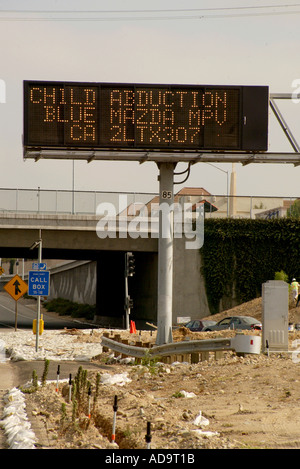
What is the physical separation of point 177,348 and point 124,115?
7.26m

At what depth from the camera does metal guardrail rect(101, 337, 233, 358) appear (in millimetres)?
21658

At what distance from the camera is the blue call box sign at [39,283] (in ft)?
104

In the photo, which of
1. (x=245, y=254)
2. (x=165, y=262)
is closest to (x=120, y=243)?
(x=245, y=254)

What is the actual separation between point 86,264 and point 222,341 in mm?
70367

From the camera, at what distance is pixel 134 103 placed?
25.4m

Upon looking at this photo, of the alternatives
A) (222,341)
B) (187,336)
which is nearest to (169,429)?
(222,341)

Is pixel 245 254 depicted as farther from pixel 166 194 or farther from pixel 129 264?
pixel 166 194

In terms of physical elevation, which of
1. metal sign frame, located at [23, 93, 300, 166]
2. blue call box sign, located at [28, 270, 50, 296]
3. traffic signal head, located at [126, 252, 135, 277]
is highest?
metal sign frame, located at [23, 93, 300, 166]

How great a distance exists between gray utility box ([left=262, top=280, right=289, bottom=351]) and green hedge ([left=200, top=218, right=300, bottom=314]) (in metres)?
32.0

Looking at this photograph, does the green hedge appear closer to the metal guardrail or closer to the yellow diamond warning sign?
the yellow diamond warning sign

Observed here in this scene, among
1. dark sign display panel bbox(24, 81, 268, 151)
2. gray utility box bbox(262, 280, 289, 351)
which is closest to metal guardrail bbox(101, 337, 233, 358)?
gray utility box bbox(262, 280, 289, 351)

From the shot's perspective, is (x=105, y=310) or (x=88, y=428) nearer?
(x=88, y=428)

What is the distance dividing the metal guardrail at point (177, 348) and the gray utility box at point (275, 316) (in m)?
1.16

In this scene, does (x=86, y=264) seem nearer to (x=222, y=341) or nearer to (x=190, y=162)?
(x=190, y=162)
